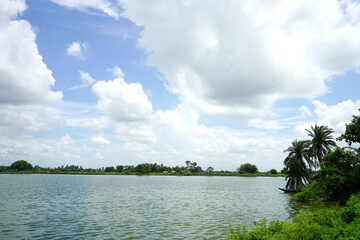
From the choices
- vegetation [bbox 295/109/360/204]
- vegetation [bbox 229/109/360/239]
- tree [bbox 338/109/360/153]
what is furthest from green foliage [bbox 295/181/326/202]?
tree [bbox 338/109/360/153]

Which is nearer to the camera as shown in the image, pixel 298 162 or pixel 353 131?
pixel 353 131

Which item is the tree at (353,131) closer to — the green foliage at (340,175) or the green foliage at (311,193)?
the green foliage at (340,175)

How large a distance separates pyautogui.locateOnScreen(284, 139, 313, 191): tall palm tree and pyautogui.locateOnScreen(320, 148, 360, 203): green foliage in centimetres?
2481

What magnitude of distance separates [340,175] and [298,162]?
28164 mm

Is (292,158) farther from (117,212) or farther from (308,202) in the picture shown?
(117,212)

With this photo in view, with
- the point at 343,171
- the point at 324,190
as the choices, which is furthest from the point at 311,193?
the point at 343,171

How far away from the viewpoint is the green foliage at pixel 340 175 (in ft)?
112

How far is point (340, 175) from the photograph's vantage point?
116ft

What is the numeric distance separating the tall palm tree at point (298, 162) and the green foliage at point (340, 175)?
2481 centimetres

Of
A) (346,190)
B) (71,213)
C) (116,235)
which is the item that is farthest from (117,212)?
(346,190)

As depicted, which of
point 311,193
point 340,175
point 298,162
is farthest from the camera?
point 298,162

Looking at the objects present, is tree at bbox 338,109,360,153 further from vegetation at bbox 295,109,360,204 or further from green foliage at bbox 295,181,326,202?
green foliage at bbox 295,181,326,202

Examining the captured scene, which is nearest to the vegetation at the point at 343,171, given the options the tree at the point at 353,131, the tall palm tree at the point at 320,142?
the tree at the point at 353,131

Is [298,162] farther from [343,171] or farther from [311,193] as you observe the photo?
[343,171]
